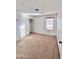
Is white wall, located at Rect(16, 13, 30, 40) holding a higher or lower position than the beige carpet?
higher

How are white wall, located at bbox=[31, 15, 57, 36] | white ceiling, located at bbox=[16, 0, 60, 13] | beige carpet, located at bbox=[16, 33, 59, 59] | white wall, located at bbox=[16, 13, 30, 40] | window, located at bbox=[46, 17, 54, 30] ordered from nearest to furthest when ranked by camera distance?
beige carpet, located at bbox=[16, 33, 59, 59] → white ceiling, located at bbox=[16, 0, 60, 13] → white wall, located at bbox=[16, 13, 30, 40] → window, located at bbox=[46, 17, 54, 30] → white wall, located at bbox=[31, 15, 57, 36]

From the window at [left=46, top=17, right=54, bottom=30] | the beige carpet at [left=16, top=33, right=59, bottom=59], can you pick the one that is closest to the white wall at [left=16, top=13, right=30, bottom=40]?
the beige carpet at [left=16, top=33, right=59, bottom=59]

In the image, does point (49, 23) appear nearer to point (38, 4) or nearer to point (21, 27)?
point (21, 27)

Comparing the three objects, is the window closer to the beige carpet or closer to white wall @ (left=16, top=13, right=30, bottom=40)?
white wall @ (left=16, top=13, right=30, bottom=40)

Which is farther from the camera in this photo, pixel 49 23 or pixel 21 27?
pixel 49 23

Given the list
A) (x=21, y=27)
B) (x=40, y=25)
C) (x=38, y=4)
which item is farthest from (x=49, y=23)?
(x=38, y=4)

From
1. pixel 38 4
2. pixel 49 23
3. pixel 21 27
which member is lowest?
pixel 21 27

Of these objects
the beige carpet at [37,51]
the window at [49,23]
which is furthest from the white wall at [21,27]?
the window at [49,23]
